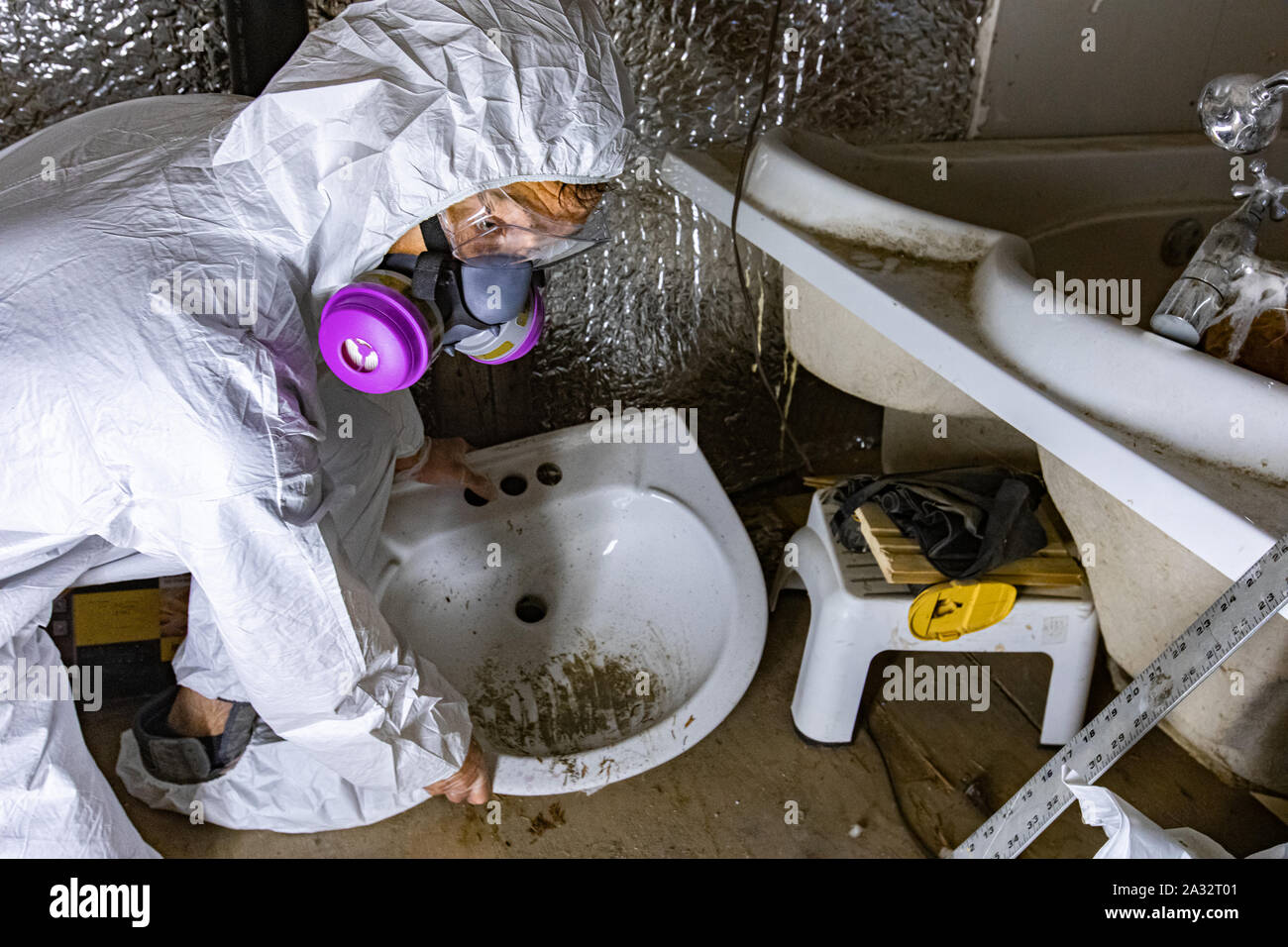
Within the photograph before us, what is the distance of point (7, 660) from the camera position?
1021mm

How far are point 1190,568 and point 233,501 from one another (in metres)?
0.96

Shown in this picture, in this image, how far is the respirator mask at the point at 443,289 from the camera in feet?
3.01

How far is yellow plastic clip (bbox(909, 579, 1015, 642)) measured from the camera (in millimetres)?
1280

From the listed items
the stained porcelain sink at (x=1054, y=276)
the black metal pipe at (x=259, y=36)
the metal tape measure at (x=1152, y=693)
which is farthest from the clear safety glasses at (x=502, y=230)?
the metal tape measure at (x=1152, y=693)

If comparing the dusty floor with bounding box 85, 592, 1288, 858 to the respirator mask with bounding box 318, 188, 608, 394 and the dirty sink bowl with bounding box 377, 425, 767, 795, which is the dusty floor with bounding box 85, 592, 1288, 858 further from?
the respirator mask with bounding box 318, 188, 608, 394

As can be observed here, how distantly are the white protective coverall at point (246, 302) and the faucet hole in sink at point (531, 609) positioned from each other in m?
0.47

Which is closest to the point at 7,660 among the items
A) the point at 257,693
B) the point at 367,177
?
the point at 257,693

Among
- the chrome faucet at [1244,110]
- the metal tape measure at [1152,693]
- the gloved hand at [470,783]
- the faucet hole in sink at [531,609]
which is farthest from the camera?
the faucet hole in sink at [531,609]

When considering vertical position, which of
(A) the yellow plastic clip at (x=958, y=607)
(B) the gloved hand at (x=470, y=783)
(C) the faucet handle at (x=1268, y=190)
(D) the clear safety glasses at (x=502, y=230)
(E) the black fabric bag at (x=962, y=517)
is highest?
(C) the faucet handle at (x=1268, y=190)

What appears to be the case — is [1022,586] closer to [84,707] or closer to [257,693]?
[257,693]

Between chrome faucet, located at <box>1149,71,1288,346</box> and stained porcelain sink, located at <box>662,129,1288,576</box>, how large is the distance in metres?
0.07

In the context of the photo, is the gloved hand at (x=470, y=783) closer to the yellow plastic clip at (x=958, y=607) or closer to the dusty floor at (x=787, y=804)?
the dusty floor at (x=787, y=804)

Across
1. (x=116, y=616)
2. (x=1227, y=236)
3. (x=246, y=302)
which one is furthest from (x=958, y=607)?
(x=116, y=616)

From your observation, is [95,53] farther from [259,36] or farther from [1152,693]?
[1152,693]
